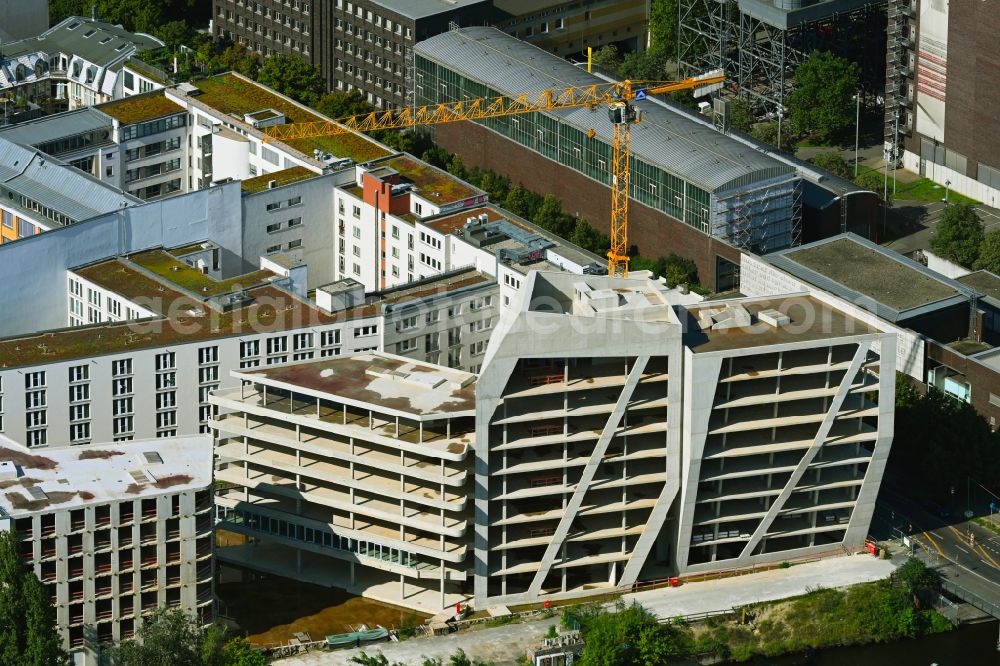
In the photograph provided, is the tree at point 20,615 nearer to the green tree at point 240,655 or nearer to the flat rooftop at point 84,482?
the flat rooftop at point 84,482

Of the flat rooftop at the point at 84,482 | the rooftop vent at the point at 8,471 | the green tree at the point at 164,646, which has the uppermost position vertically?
the rooftop vent at the point at 8,471

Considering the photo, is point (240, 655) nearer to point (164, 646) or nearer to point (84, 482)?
point (164, 646)

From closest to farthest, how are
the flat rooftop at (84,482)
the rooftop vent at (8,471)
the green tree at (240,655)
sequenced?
the flat rooftop at (84,482)
the green tree at (240,655)
the rooftop vent at (8,471)

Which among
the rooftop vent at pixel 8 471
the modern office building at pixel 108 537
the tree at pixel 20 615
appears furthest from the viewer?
the rooftop vent at pixel 8 471

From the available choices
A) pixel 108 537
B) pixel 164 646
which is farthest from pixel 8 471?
pixel 164 646

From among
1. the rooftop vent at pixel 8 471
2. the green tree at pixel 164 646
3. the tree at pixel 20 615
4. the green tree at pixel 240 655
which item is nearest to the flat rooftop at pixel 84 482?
the rooftop vent at pixel 8 471

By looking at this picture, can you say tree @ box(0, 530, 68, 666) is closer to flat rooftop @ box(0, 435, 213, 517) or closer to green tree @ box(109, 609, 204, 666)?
flat rooftop @ box(0, 435, 213, 517)
